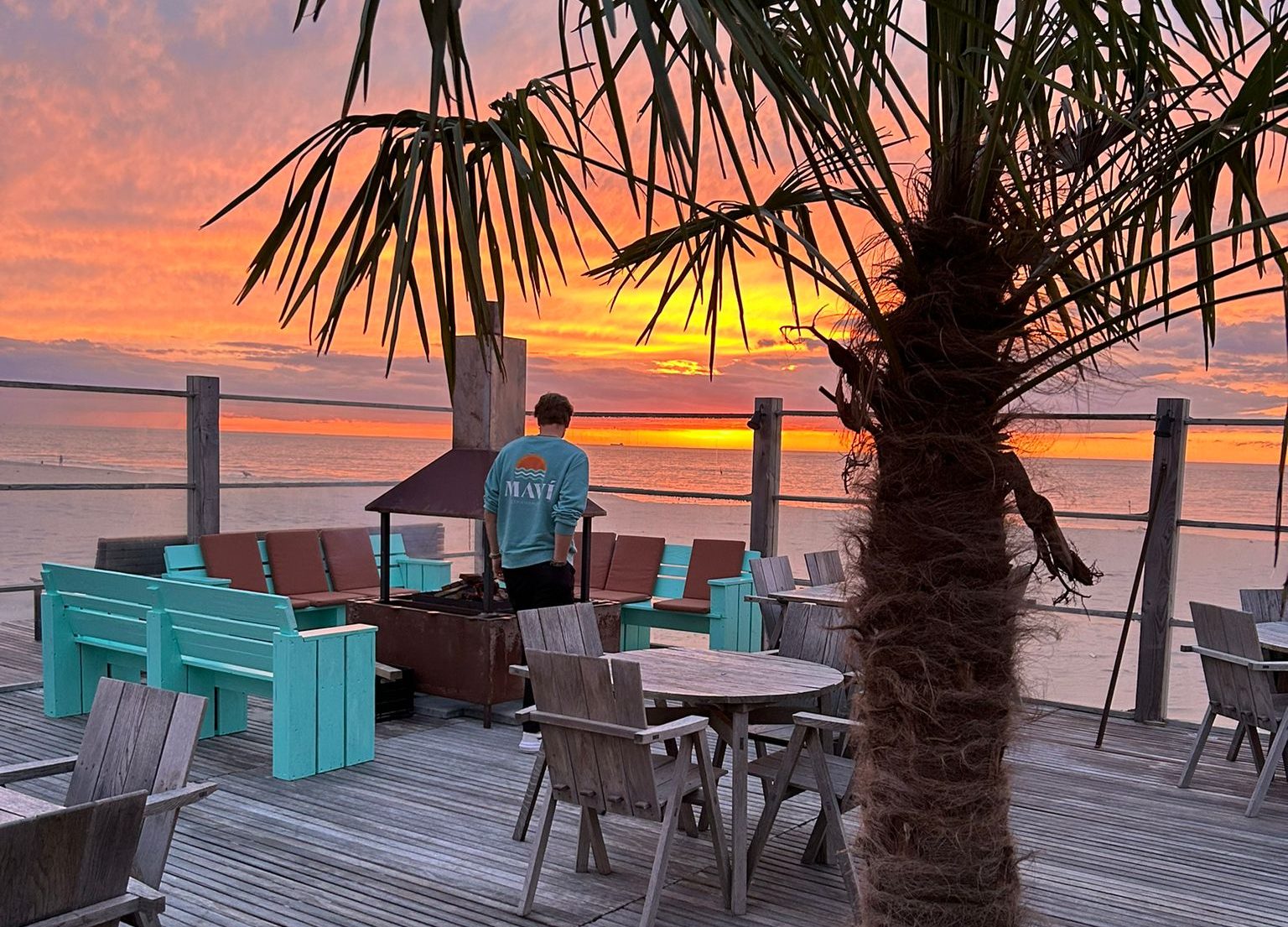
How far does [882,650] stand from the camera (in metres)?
2.32

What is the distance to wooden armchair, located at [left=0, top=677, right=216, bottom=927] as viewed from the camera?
8.43ft

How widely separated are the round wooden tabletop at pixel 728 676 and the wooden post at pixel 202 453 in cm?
476

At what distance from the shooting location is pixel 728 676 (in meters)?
4.36

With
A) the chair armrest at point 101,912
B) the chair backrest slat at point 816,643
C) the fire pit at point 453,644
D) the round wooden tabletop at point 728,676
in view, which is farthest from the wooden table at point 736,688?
the chair armrest at point 101,912

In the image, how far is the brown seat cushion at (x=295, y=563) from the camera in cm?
859

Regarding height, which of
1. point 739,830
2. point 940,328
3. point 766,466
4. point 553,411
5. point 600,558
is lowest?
point 739,830

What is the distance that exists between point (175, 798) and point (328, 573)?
6.75 m

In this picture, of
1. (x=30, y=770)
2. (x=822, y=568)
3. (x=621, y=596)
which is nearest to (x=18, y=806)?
(x=30, y=770)

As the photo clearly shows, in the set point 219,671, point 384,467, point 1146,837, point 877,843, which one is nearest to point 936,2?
point 877,843

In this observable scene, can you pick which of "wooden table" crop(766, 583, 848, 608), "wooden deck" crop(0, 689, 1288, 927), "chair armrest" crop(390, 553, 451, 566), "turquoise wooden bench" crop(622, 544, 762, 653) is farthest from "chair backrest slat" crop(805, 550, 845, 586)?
"chair armrest" crop(390, 553, 451, 566)

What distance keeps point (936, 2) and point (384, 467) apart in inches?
2116

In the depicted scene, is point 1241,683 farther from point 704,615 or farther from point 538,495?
point 704,615

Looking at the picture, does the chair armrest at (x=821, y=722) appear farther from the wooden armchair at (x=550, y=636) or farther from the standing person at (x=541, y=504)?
the standing person at (x=541, y=504)

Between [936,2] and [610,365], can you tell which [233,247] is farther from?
[936,2]
